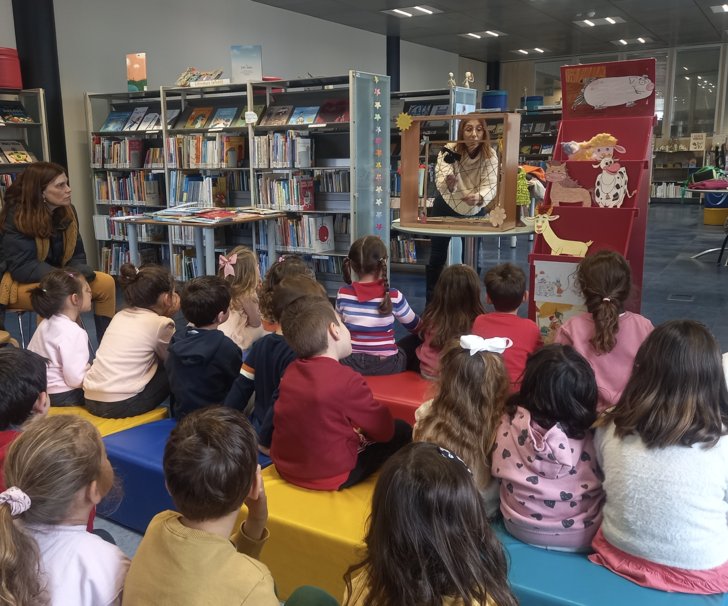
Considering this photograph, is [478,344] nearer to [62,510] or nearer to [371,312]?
[62,510]

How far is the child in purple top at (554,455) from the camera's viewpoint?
165 centimetres

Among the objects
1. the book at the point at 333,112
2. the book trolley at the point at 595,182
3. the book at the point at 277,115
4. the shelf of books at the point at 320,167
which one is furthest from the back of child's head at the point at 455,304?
the book at the point at 277,115

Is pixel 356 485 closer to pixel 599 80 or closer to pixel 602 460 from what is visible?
pixel 602 460

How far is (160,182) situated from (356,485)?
5487 millimetres

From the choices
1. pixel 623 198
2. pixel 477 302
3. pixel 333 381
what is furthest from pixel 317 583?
pixel 623 198

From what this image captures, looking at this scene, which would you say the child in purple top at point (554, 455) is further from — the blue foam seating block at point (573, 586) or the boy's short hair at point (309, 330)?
the boy's short hair at point (309, 330)

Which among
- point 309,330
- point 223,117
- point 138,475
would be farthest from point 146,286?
point 223,117

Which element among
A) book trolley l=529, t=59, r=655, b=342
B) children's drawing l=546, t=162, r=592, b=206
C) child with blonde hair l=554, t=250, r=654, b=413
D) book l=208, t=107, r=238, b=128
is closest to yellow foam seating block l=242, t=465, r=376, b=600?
child with blonde hair l=554, t=250, r=654, b=413

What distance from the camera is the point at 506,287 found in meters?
2.68

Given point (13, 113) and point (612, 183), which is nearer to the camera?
point (612, 183)

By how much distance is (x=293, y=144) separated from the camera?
573 cm

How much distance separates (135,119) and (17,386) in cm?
559

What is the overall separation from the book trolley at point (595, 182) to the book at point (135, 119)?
15.0 feet

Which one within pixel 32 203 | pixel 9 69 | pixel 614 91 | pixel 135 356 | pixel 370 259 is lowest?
pixel 135 356
